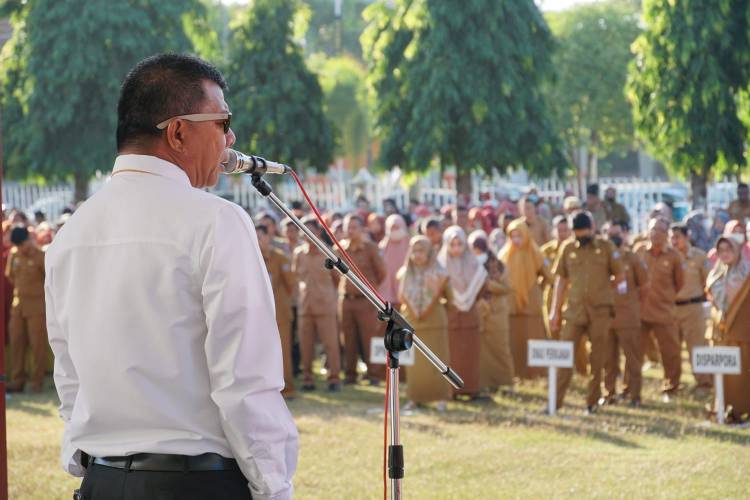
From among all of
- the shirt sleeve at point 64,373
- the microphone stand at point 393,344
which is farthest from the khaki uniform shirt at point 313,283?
the shirt sleeve at point 64,373

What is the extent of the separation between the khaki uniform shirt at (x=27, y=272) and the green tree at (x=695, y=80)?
12724 millimetres

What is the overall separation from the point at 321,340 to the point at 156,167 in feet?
39.3

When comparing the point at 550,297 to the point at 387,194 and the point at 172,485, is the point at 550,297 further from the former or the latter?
the point at 387,194

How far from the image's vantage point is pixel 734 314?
1168 cm

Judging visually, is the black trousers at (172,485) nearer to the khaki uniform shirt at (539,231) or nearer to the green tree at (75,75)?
the khaki uniform shirt at (539,231)

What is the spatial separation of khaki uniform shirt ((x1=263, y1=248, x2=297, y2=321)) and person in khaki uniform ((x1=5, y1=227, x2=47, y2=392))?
2755 mm

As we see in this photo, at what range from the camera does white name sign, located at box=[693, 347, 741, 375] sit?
11.6 m

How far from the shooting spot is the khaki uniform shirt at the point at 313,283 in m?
15.1

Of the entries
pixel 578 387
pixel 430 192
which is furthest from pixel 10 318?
pixel 430 192

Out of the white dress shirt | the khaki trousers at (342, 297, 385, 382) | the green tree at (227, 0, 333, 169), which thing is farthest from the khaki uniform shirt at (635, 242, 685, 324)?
the green tree at (227, 0, 333, 169)

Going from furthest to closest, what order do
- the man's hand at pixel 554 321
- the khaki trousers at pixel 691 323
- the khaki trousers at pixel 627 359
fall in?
1. the khaki trousers at pixel 691 323
2. the khaki trousers at pixel 627 359
3. the man's hand at pixel 554 321

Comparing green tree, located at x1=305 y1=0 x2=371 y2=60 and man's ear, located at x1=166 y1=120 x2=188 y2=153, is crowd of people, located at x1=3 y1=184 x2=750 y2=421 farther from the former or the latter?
green tree, located at x1=305 y1=0 x2=371 y2=60

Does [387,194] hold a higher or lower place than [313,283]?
higher

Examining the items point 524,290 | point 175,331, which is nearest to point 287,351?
point 524,290
